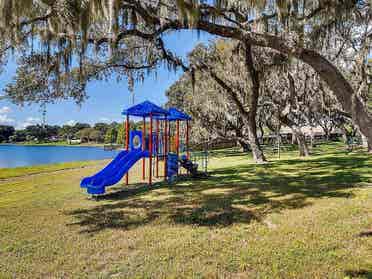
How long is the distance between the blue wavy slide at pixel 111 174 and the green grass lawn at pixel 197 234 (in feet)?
1.12

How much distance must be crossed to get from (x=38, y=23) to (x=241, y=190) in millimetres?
5482

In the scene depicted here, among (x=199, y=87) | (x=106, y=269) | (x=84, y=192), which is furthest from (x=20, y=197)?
(x=199, y=87)

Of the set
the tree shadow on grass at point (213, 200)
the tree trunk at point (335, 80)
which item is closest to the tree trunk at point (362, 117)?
the tree trunk at point (335, 80)

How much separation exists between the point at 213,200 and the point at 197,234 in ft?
6.76

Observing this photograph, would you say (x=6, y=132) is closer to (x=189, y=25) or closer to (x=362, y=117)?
(x=189, y=25)

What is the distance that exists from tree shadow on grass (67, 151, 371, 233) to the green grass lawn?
0.02 meters

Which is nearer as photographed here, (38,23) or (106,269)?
(106,269)

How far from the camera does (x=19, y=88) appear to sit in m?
10.6

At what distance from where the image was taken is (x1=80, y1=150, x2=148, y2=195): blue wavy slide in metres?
6.80

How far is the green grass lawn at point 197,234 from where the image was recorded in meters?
2.98

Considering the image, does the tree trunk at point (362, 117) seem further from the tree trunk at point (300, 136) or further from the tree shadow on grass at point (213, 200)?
the tree trunk at point (300, 136)

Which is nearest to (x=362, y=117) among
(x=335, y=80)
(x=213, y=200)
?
(x=335, y=80)

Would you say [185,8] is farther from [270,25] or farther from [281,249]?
[281,249]

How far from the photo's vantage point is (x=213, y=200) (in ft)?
19.8
